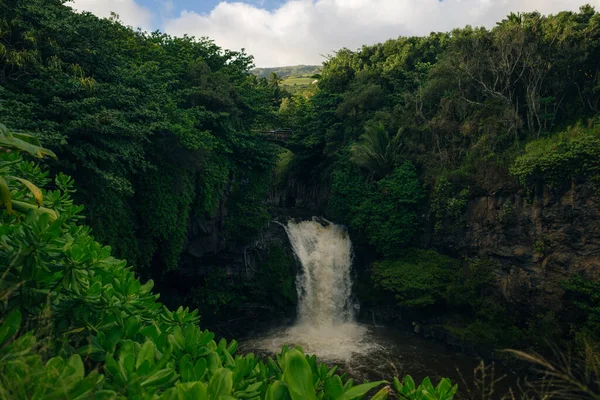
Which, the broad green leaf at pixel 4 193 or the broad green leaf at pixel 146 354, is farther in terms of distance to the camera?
the broad green leaf at pixel 4 193

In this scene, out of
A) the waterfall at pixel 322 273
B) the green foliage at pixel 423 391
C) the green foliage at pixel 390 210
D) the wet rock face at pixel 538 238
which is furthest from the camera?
the green foliage at pixel 390 210

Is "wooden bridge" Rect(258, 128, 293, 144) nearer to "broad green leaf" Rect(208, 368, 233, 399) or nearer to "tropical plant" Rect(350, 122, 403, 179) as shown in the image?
"tropical plant" Rect(350, 122, 403, 179)

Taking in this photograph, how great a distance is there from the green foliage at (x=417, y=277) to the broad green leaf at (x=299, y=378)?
1190 centimetres

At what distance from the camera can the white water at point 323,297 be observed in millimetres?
11914

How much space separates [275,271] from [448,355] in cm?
628

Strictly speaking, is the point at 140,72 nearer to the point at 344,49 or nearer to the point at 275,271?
the point at 275,271

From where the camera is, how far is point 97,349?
1.82m

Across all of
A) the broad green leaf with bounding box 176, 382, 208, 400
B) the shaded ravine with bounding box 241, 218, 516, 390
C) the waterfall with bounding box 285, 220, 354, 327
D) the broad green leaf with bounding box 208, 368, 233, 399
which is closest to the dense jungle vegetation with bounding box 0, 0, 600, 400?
the broad green leaf with bounding box 208, 368, 233, 399

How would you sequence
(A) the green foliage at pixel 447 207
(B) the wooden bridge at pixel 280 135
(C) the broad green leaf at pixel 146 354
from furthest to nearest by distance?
(B) the wooden bridge at pixel 280 135, (A) the green foliage at pixel 447 207, (C) the broad green leaf at pixel 146 354

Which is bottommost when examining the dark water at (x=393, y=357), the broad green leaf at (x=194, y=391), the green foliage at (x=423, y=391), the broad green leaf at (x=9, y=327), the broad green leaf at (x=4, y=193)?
the dark water at (x=393, y=357)

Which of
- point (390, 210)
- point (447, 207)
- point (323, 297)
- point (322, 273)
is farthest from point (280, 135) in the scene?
point (447, 207)

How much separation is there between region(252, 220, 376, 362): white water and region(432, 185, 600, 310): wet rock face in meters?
4.70

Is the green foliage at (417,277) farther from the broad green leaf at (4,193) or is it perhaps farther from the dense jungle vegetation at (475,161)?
the broad green leaf at (4,193)

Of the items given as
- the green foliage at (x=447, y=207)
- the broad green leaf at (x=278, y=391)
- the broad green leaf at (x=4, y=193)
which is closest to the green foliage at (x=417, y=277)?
the green foliage at (x=447, y=207)
